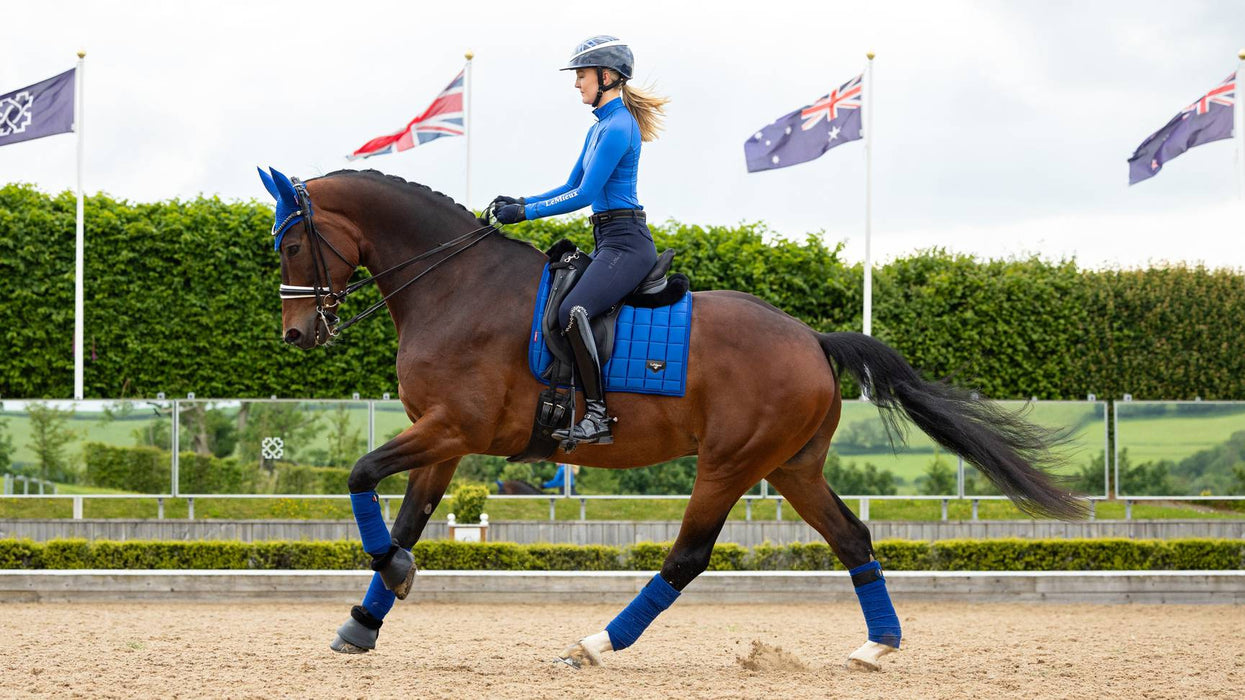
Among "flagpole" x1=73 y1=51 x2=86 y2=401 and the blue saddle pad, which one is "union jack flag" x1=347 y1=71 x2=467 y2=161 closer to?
"flagpole" x1=73 y1=51 x2=86 y2=401

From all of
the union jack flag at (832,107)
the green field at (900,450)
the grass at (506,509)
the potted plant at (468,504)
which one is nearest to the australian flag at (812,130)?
the union jack flag at (832,107)

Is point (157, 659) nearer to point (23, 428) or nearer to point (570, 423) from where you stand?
point (570, 423)

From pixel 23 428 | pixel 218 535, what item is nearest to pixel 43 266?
pixel 23 428

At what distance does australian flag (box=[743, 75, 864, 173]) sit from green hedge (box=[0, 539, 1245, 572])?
8633mm

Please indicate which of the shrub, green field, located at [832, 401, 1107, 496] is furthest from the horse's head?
green field, located at [832, 401, 1107, 496]

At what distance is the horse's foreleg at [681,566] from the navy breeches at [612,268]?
109 cm

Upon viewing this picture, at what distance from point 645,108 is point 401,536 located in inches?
111

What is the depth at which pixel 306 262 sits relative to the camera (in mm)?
6820

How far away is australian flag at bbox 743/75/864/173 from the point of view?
20.2 metres

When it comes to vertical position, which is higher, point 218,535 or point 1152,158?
point 1152,158

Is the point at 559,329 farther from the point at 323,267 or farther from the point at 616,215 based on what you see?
the point at 323,267

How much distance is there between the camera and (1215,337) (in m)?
22.6

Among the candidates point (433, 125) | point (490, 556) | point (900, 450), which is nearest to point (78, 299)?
point (433, 125)

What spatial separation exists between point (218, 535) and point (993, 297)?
13.9 m
